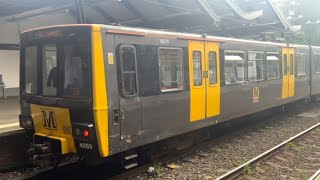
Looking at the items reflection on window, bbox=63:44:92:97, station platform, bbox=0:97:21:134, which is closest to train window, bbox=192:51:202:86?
reflection on window, bbox=63:44:92:97

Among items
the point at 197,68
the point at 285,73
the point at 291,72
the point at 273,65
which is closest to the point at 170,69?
the point at 197,68

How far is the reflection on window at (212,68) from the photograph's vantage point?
9.20 metres

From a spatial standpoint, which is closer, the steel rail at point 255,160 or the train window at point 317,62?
the steel rail at point 255,160

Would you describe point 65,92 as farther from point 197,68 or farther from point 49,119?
point 197,68

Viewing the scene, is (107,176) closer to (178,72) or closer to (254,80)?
(178,72)

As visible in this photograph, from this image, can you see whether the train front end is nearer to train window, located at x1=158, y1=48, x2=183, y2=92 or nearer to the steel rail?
train window, located at x1=158, y1=48, x2=183, y2=92

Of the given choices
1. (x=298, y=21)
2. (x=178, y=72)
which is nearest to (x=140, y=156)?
(x=178, y=72)

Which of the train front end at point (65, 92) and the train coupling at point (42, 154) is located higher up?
the train front end at point (65, 92)

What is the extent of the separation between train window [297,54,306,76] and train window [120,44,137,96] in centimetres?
967

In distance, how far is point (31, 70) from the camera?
7457 millimetres

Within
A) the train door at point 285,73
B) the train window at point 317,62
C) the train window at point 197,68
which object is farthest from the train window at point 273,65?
the train window at point 317,62

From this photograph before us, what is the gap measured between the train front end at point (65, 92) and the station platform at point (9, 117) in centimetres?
111

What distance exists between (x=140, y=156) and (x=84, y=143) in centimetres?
186

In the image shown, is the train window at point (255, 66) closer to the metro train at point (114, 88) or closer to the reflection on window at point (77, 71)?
the metro train at point (114, 88)
